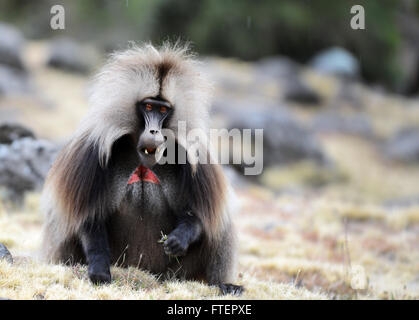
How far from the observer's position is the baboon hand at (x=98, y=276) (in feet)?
15.6

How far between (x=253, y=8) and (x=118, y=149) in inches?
969

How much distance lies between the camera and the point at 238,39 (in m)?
28.5

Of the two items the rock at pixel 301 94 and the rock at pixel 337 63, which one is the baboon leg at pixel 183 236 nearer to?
the rock at pixel 301 94

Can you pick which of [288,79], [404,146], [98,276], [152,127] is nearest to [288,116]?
[404,146]

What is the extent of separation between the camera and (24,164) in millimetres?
8414

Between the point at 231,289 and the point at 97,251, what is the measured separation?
1.15 meters

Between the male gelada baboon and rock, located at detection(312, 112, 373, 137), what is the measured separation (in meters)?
16.5

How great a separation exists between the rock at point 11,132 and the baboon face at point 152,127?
12.9 ft

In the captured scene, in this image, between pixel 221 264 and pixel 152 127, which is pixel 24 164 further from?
pixel 152 127

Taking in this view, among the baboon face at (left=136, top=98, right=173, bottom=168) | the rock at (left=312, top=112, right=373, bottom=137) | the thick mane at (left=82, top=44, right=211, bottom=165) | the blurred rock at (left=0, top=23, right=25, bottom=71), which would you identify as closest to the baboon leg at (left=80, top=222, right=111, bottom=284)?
the thick mane at (left=82, top=44, right=211, bottom=165)

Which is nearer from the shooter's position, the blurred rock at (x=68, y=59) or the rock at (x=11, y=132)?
the rock at (x=11, y=132)

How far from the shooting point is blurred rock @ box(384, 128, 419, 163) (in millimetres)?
18797

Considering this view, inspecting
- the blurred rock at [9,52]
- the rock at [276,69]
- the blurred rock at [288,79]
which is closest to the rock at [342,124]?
the blurred rock at [288,79]
